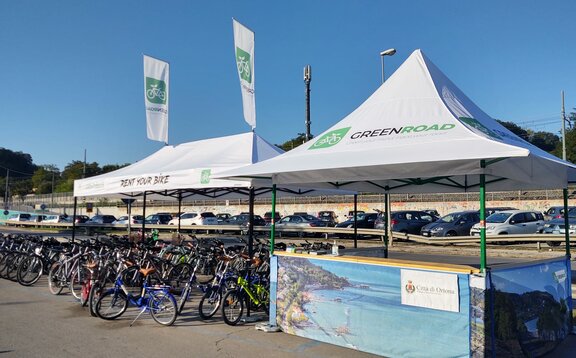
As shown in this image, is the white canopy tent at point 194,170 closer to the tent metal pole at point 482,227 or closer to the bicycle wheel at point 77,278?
the bicycle wheel at point 77,278

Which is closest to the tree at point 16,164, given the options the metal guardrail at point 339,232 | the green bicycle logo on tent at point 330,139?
the metal guardrail at point 339,232

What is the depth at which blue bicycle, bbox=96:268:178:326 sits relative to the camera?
297 inches

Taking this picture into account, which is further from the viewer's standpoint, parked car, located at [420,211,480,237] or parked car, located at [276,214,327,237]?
parked car, located at [276,214,327,237]

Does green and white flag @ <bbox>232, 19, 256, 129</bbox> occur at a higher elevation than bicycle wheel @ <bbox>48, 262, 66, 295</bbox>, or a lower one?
higher

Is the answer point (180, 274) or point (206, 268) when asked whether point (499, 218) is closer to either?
point (206, 268)

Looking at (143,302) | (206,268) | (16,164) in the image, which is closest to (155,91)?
(206,268)

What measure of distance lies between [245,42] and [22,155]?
489 ft

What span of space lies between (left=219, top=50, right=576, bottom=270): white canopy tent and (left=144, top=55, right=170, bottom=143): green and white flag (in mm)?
7145

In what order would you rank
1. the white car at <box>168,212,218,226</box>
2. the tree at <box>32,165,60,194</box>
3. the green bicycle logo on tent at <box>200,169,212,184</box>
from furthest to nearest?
the tree at <box>32,165,60,194</box>
the white car at <box>168,212,218,226</box>
the green bicycle logo on tent at <box>200,169,212,184</box>

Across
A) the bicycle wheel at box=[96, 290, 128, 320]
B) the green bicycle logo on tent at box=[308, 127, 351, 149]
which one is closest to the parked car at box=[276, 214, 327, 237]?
the bicycle wheel at box=[96, 290, 128, 320]

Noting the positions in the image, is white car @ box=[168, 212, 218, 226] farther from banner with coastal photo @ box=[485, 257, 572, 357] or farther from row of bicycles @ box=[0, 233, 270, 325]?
banner with coastal photo @ box=[485, 257, 572, 357]

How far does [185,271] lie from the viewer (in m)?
10.7

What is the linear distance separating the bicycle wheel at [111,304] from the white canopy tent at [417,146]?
273cm

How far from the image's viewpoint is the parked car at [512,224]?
877 inches
